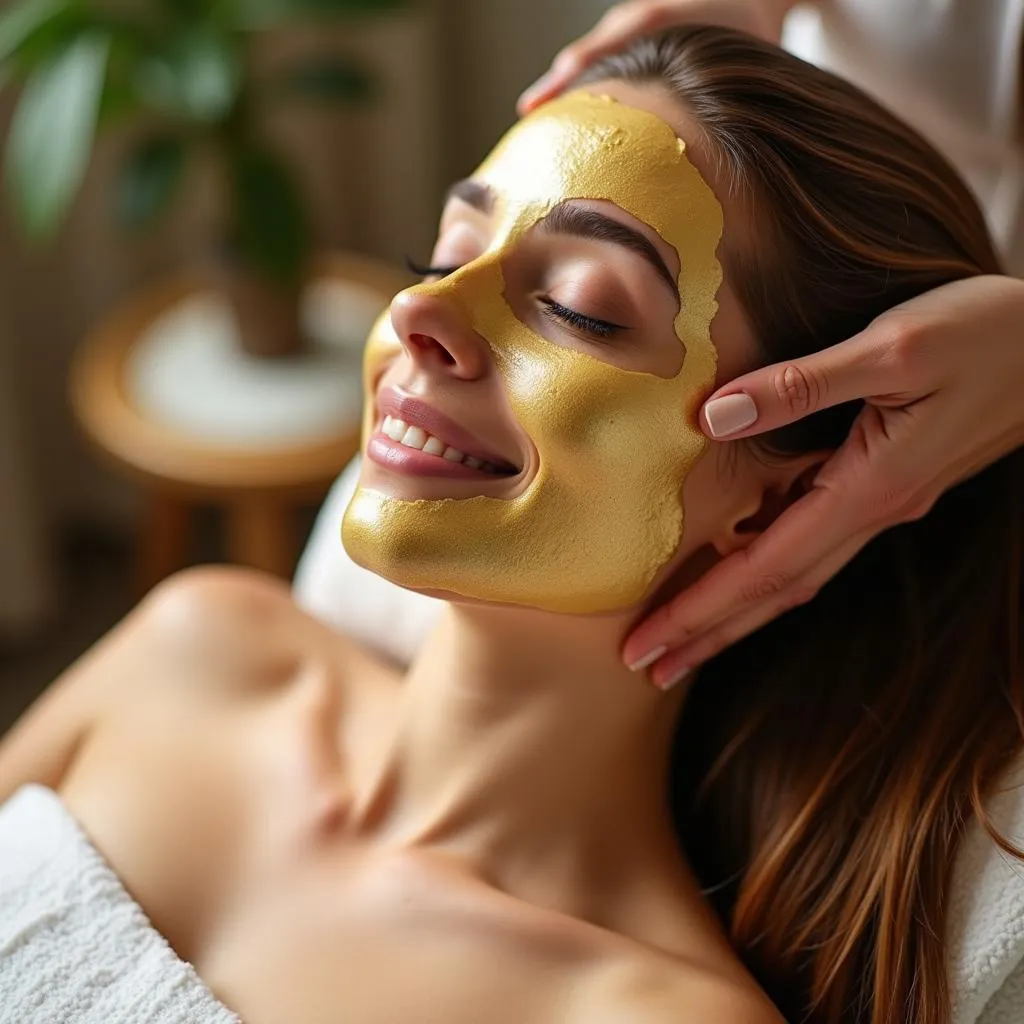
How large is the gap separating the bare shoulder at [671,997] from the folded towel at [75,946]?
0.25m

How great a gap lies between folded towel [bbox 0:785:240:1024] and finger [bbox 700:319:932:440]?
51 cm

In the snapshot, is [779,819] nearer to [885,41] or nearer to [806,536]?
[806,536]

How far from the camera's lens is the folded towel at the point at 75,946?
3.06 feet

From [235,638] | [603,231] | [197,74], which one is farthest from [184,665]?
[197,74]

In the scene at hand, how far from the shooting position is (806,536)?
35.9 inches

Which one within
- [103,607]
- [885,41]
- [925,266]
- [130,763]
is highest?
[885,41]

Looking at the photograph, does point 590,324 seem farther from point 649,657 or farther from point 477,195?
point 649,657

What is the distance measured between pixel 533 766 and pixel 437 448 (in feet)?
0.86

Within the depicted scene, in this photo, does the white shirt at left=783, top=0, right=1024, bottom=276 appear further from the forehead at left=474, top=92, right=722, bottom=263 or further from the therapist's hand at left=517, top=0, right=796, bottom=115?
the forehead at left=474, top=92, right=722, bottom=263

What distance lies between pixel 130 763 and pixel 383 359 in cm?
39

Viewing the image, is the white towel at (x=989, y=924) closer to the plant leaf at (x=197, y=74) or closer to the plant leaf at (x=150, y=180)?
the plant leaf at (x=197, y=74)

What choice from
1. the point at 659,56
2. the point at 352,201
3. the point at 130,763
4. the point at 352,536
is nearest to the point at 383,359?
the point at 352,536

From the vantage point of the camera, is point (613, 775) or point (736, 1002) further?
point (613, 775)

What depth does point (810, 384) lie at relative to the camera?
2.82 ft
